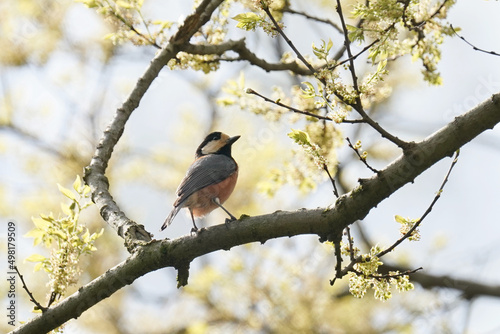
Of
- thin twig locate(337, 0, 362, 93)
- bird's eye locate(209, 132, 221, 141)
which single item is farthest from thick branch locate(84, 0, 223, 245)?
bird's eye locate(209, 132, 221, 141)

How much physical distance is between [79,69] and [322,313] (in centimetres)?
464

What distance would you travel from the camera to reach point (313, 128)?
4.34 metres

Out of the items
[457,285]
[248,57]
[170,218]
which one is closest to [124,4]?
[248,57]

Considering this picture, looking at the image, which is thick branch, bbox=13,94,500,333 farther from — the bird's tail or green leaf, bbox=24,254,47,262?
the bird's tail

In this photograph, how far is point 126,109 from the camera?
3.98m

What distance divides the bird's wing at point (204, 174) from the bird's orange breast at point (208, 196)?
40 mm

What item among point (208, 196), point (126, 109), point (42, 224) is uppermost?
point (208, 196)

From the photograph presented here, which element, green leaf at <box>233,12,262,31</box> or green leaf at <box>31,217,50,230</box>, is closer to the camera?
green leaf at <box>233,12,262,31</box>

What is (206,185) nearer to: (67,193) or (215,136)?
(215,136)

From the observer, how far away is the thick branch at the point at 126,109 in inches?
146

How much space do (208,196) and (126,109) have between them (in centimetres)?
137

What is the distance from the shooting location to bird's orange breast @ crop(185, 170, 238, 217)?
200 inches

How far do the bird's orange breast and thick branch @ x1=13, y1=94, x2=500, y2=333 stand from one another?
1809 mm

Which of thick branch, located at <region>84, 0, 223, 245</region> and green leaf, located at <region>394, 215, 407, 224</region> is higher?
thick branch, located at <region>84, 0, 223, 245</region>
